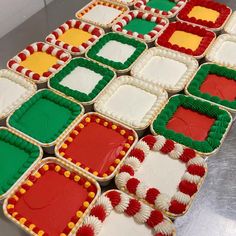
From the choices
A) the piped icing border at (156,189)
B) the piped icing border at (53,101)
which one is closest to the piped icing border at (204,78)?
the piped icing border at (156,189)

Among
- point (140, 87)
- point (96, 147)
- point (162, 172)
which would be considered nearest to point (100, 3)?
point (140, 87)

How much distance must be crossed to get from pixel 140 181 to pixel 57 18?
4.44 ft

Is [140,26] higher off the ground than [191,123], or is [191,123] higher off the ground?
[140,26]

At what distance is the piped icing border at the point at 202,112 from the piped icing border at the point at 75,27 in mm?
611

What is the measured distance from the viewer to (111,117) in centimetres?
157

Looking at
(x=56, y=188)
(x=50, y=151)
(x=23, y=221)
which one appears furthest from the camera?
(x=50, y=151)

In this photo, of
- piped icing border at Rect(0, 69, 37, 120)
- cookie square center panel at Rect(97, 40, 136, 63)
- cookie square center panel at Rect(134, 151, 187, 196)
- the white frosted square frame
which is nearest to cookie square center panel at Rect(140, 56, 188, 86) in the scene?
cookie square center panel at Rect(97, 40, 136, 63)

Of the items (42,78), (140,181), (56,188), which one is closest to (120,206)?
(140,181)

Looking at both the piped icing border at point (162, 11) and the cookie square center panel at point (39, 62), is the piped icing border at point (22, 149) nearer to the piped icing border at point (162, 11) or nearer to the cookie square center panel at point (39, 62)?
the cookie square center panel at point (39, 62)

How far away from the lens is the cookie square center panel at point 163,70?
175cm

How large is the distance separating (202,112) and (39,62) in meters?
0.91

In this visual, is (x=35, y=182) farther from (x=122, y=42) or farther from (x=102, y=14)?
(x=102, y=14)

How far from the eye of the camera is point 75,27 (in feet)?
6.76

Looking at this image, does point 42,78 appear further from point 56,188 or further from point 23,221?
point 23,221
